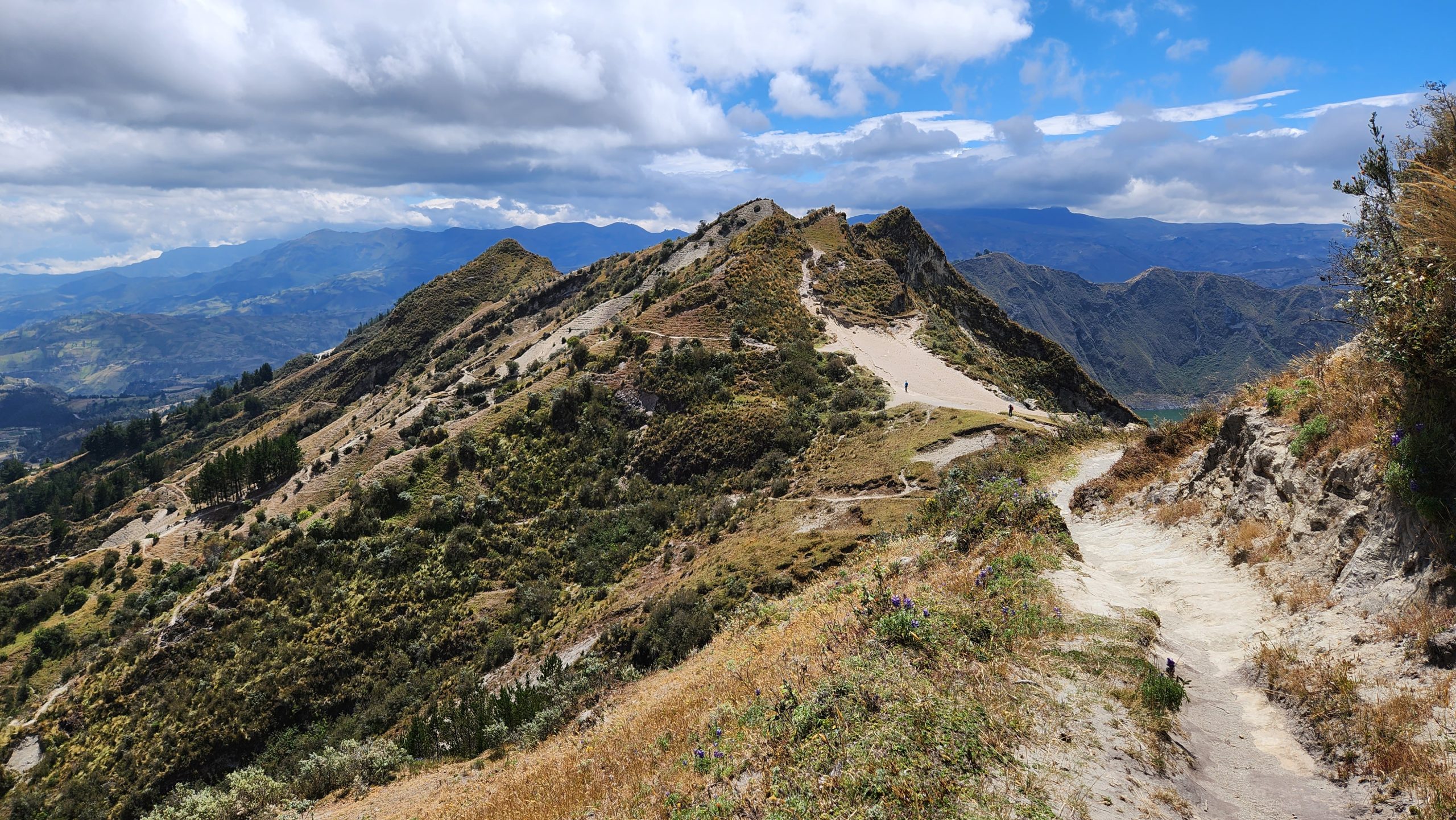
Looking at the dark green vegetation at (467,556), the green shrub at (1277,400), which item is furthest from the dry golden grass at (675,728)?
the green shrub at (1277,400)

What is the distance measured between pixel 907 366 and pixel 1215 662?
4297 centimetres

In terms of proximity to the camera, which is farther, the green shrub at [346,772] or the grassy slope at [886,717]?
the green shrub at [346,772]

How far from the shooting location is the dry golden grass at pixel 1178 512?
525 inches

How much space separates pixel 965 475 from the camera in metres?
21.1

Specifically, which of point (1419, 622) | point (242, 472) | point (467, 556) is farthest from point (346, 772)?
point (242, 472)

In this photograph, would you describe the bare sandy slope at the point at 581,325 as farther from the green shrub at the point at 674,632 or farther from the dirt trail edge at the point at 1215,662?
the dirt trail edge at the point at 1215,662

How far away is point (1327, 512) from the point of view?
9531mm

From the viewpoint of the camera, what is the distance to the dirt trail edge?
610cm

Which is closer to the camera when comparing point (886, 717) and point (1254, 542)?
point (886, 717)

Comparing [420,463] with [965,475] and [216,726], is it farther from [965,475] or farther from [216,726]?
[965,475]

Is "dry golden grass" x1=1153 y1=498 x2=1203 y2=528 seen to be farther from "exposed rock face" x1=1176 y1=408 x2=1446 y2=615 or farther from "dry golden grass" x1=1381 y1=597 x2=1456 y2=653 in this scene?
"dry golden grass" x1=1381 y1=597 x2=1456 y2=653

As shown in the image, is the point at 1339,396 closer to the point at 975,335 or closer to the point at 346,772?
the point at 346,772

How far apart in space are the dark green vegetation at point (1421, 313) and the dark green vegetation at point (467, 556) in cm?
1459

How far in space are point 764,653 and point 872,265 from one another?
214ft
